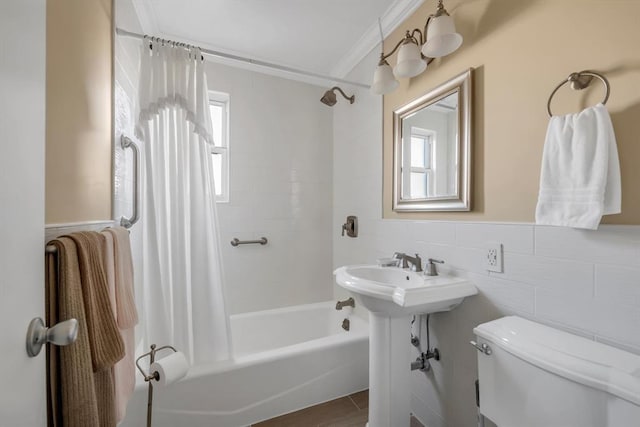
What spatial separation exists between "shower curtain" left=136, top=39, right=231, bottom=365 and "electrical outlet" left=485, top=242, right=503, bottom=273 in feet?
4.43

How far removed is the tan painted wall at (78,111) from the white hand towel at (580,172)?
5.24 feet

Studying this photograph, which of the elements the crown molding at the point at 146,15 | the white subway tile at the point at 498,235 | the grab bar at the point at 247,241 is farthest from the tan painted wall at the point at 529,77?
the crown molding at the point at 146,15

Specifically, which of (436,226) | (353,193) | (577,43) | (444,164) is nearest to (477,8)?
(577,43)

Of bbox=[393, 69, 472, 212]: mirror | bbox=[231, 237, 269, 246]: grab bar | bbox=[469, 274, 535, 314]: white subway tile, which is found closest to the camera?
bbox=[469, 274, 535, 314]: white subway tile

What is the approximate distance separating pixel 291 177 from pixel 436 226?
55.5 inches

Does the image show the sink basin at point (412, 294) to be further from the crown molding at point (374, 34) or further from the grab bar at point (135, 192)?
the crown molding at point (374, 34)

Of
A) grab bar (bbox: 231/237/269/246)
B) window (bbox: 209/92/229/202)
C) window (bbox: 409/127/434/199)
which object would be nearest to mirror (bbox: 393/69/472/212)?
window (bbox: 409/127/434/199)

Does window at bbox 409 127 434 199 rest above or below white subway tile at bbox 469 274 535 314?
above

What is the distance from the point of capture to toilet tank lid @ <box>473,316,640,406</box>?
0.66m

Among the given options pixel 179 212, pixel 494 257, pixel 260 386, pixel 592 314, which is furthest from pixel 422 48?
pixel 260 386

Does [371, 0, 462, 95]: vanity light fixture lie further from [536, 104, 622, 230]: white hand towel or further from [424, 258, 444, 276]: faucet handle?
[424, 258, 444, 276]: faucet handle

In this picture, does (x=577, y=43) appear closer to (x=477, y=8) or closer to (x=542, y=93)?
(x=542, y=93)

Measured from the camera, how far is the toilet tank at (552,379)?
67 cm

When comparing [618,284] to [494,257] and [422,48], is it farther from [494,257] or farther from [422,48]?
[422,48]
